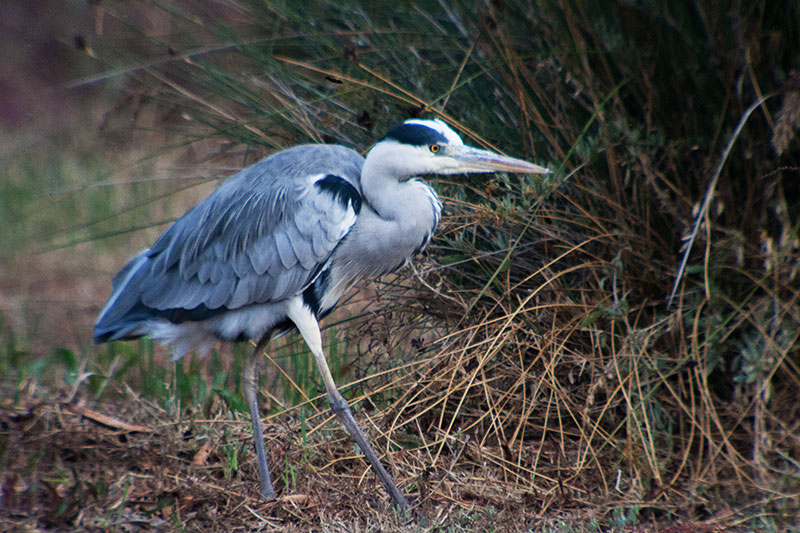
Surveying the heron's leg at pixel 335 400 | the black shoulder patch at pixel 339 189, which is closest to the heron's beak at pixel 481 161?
the black shoulder patch at pixel 339 189

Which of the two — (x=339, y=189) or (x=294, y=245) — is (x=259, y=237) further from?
(x=339, y=189)

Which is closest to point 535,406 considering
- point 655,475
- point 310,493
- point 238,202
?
point 655,475

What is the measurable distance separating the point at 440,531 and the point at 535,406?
0.68 m

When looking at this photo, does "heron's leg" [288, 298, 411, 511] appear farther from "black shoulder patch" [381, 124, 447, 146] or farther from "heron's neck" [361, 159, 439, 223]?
"black shoulder patch" [381, 124, 447, 146]

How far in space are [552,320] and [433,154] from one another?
0.85m

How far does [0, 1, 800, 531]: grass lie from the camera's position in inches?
117

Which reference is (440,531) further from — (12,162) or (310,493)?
(12,162)

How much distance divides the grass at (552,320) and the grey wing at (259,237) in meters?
0.36

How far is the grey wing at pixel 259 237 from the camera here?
9.85 feet

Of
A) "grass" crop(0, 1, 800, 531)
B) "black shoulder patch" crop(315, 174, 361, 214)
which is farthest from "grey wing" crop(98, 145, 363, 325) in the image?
"grass" crop(0, 1, 800, 531)

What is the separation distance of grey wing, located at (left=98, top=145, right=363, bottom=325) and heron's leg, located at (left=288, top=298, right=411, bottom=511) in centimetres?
9

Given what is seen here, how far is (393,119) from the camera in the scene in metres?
3.50

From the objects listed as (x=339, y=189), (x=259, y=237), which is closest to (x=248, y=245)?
(x=259, y=237)

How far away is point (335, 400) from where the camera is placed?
3033mm
